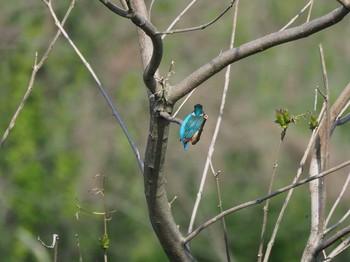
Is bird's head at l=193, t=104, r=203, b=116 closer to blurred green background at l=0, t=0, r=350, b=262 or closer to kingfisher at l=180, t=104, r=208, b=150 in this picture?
kingfisher at l=180, t=104, r=208, b=150

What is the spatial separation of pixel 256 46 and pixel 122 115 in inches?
382

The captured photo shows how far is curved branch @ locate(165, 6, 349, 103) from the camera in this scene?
2.30m

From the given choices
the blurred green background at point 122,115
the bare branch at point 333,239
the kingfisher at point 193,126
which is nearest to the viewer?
the bare branch at point 333,239

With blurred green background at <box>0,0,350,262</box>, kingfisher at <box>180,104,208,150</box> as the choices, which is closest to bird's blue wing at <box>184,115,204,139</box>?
kingfisher at <box>180,104,208,150</box>

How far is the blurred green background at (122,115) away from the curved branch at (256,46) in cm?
906

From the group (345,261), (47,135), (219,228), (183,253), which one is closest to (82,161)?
(47,135)

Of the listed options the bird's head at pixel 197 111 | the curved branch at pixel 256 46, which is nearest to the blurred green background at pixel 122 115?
the bird's head at pixel 197 111

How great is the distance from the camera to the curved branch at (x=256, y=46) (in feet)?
7.55

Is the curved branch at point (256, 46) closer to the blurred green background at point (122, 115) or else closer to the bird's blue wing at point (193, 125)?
the bird's blue wing at point (193, 125)

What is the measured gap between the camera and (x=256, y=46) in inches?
93.3

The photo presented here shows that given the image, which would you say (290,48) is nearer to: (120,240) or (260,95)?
(260,95)

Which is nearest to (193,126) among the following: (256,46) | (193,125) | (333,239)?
(193,125)

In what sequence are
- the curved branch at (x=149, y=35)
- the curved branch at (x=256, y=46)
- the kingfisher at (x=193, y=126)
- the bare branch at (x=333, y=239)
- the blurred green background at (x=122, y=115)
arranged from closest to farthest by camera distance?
the curved branch at (x=149, y=35)
the curved branch at (x=256, y=46)
the bare branch at (x=333, y=239)
the kingfisher at (x=193, y=126)
the blurred green background at (x=122, y=115)

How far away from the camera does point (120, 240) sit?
41.2 feet
